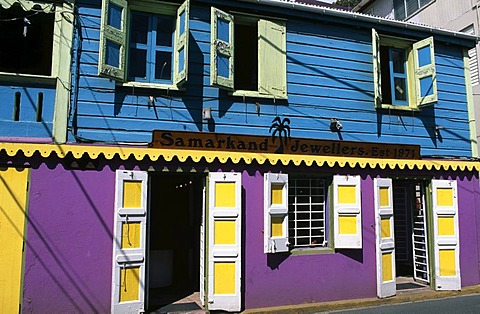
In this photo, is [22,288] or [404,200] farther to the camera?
[404,200]

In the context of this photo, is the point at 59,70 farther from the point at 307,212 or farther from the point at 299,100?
the point at 307,212

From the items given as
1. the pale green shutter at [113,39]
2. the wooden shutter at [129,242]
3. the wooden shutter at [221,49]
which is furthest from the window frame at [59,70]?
the wooden shutter at [221,49]

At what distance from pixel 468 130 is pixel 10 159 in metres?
8.86

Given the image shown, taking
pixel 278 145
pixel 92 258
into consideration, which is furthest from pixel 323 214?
pixel 92 258

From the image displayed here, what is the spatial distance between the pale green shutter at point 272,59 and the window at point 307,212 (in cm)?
173

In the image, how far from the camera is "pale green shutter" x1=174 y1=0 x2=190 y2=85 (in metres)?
6.16

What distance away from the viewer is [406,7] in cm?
1598

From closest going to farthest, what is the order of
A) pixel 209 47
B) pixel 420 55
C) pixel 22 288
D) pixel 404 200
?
1. pixel 22 288
2. pixel 209 47
3. pixel 420 55
4. pixel 404 200

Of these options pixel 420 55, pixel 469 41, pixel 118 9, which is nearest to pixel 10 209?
pixel 118 9

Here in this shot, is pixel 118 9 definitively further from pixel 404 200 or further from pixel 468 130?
pixel 404 200

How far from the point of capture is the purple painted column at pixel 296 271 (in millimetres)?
6438

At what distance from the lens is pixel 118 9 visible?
20.2ft

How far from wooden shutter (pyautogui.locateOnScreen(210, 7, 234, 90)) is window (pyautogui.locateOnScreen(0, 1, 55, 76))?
2611mm

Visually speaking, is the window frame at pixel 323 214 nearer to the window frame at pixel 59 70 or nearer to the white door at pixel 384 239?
the white door at pixel 384 239
